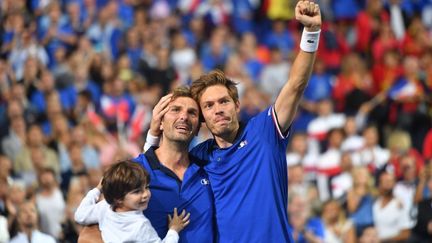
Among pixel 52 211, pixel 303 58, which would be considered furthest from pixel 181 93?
pixel 52 211

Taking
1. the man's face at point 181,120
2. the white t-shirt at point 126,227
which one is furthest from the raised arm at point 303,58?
the white t-shirt at point 126,227

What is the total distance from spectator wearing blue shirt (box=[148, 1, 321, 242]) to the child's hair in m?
0.54

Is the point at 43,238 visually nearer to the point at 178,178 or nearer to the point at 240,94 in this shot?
the point at 178,178

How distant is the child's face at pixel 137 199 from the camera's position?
6.84 meters

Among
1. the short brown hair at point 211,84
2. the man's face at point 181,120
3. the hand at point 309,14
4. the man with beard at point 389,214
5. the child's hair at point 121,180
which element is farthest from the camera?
the man with beard at point 389,214

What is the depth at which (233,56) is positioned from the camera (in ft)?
57.2

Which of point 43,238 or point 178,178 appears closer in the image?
point 178,178

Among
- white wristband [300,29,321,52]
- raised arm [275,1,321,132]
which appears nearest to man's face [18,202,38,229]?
raised arm [275,1,321,132]

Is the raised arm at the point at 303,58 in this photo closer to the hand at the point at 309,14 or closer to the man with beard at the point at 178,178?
the hand at the point at 309,14

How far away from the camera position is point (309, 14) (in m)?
6.75

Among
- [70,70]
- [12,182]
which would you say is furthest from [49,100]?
[12,182]

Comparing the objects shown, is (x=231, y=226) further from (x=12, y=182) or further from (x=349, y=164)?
(x=349, y=164)

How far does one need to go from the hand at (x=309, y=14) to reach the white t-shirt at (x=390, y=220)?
6380 millimetres

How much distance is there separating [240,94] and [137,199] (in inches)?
365
